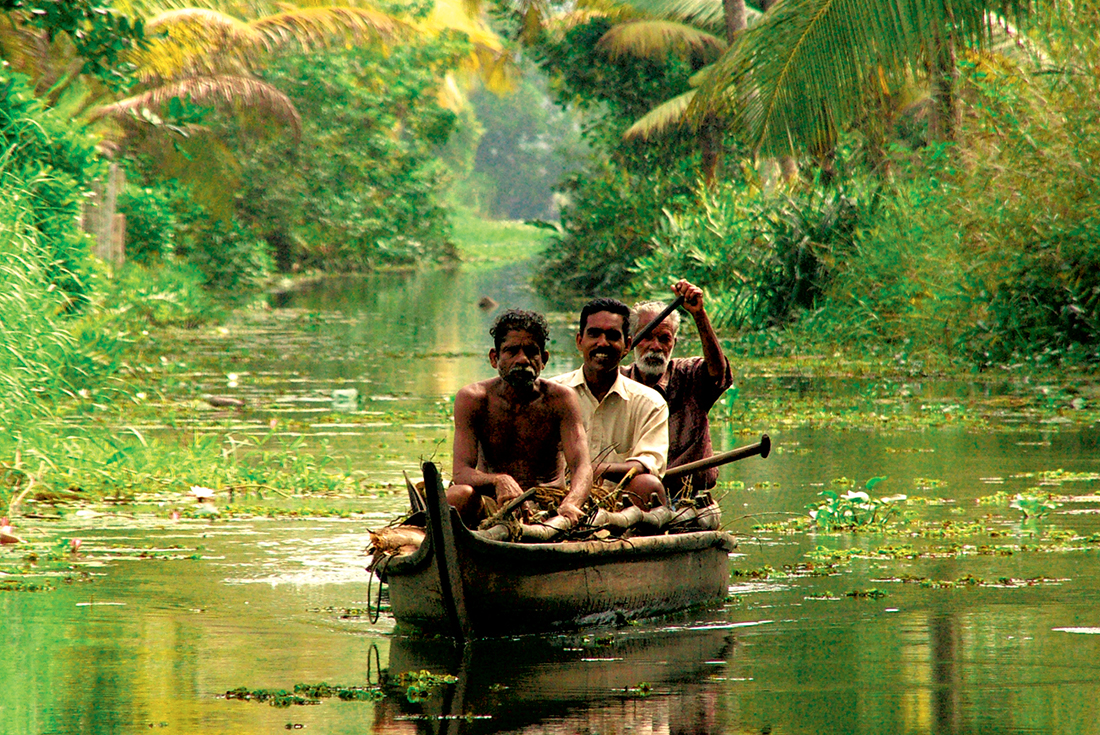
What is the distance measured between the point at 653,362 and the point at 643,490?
0.88m

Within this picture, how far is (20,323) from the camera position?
11469 mm

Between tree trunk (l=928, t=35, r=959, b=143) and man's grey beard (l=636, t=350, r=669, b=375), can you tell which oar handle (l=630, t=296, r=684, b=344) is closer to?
man's grey beard (l=636, t=350, r=669, b=375)

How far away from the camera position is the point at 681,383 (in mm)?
8922

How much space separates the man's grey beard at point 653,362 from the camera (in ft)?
28.9

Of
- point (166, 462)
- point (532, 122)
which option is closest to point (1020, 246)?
point (166, 462)

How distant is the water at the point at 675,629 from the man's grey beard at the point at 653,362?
1153mm

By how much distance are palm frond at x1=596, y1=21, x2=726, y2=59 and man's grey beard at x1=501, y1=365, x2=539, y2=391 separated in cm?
2799

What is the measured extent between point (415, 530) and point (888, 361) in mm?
14152

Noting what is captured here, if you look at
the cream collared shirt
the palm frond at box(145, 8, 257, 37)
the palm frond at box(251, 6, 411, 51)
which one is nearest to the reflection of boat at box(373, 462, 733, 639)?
the cream collared shirt

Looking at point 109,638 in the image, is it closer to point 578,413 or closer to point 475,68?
point 578,413

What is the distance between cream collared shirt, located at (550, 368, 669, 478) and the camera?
8328mm

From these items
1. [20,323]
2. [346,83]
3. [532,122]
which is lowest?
[20,323]

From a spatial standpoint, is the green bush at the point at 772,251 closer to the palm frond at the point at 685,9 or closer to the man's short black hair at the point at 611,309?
the palm frond at the point at 685,9

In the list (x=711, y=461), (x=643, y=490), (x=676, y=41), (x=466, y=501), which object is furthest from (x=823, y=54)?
(x=676, y=41)
